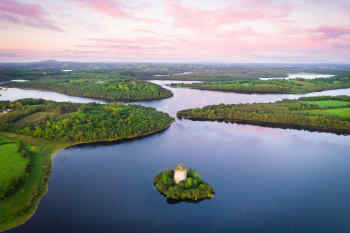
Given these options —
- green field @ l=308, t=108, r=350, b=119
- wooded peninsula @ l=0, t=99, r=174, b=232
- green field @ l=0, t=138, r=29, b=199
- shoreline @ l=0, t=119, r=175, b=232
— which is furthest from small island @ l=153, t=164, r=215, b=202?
green field @ l=308, t=108, r=350, b=119

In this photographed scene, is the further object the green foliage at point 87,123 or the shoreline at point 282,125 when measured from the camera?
the shoreline at point 282,125

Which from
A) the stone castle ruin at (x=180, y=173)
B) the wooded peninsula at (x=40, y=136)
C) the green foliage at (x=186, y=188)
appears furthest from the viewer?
the stone castle ruin at (x=180, y=173)

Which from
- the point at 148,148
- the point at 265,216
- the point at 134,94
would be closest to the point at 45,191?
the point at 148,148

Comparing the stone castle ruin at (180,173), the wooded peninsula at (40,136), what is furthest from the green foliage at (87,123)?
the stone castle ruin at (180,173)

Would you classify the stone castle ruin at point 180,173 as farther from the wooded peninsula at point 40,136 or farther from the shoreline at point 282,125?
the shoreline at point 282,125

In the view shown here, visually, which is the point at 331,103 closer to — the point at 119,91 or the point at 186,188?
the point at 186,188

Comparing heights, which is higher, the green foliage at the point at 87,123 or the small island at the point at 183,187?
the green foliage at the point at 87,123

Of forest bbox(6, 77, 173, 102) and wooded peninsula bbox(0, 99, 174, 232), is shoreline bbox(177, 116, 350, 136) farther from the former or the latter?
forest bbox(6, 77, 173, 102)
